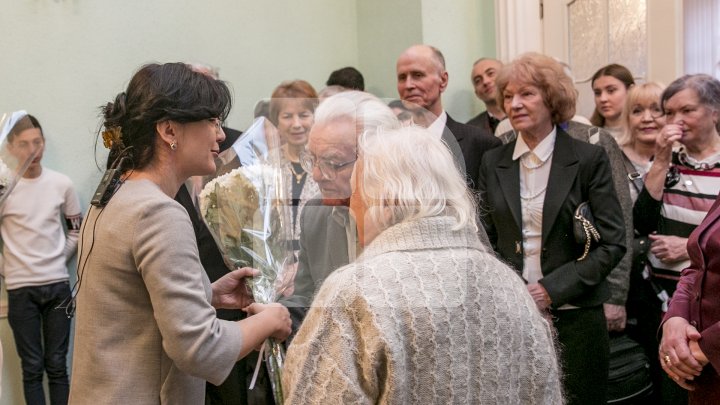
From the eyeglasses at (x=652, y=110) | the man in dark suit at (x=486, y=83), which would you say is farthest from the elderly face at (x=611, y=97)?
the man in dark suit at (x=486, y=83)

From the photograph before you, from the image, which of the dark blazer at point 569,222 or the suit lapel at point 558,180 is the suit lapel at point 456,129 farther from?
the suit lapel at point 558,180

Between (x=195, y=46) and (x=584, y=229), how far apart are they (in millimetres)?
2444

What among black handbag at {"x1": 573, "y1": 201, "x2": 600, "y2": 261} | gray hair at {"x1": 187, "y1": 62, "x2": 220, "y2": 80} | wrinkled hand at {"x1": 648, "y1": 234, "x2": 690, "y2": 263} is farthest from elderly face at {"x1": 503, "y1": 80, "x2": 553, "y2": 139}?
gray hair at {"x1": 187, "y1": 62, "x2": 220, "y2": 80}

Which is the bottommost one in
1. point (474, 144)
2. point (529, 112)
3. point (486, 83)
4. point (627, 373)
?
point (627, 373)

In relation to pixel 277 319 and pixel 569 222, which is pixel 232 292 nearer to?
pixel 277 319

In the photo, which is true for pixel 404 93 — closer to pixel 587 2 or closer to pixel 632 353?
pixel 632 353

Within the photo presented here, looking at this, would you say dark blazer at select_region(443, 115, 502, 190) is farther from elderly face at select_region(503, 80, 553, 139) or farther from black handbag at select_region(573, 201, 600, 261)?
black handbag at select_region(573, 201, 600, 261)

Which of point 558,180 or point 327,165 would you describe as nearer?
point 327,165

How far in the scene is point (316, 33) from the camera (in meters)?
4.53

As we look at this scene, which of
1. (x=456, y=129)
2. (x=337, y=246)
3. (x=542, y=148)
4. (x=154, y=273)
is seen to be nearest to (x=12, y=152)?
(x=154, y=273)

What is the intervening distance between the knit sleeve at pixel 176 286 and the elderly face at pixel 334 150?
0.95 feet

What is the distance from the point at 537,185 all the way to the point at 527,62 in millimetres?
458

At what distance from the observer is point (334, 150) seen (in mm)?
1393

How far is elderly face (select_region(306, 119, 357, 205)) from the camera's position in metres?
1.39
